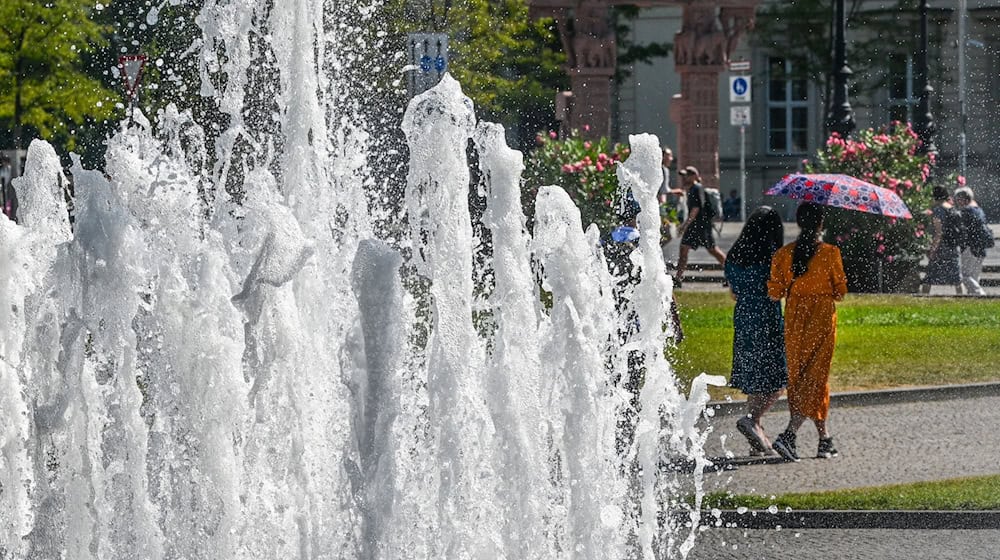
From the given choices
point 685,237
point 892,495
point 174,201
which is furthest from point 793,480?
point 685,237

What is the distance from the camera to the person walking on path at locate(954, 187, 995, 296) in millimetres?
20609

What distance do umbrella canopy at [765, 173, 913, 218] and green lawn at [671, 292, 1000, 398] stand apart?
1427 millimetres

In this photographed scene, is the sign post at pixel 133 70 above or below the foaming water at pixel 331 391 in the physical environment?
above

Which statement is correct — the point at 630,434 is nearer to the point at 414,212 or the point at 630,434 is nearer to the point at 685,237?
the point at 414,212

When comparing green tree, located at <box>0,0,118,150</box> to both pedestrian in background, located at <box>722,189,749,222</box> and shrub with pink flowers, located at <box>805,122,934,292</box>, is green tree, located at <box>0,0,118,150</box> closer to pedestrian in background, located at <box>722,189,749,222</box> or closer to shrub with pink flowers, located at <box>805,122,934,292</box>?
shrub with pink flowers, located at <box>805,122,934,292</box>

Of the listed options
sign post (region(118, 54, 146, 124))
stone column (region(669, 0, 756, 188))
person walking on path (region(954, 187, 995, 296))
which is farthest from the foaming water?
stone column (region(669, 0, 756, 188))

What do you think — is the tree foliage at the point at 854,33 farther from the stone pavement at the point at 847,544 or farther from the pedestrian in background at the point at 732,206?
the stone pavement at the point at 847,544

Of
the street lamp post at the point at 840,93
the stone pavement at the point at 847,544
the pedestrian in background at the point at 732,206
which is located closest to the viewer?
the stone pavement at the point at 847,544

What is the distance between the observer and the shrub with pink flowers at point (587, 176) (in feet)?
68.3

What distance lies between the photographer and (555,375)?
643 centimetres

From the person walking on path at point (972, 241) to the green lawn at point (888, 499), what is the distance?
476 inches

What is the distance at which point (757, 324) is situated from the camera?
10.3 metres

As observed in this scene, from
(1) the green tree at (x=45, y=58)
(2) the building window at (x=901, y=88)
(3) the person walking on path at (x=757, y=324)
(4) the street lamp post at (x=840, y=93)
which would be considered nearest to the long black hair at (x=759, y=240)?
(3) the person walking on path at (x=757, y=324)

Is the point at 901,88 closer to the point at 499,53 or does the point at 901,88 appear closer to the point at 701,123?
the point at 701,123
